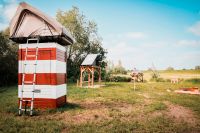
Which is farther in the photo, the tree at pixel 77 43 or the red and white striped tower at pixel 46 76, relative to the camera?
the tree at pixel 77 43

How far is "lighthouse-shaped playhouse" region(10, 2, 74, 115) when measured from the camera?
993 cm

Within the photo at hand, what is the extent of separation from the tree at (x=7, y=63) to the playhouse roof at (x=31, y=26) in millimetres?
20429

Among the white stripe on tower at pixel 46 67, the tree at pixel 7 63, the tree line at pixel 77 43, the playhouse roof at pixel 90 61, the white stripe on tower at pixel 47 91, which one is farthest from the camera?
the tree line at pixel 77 43

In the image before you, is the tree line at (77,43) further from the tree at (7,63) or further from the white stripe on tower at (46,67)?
the white stripe on tower at (46,67)

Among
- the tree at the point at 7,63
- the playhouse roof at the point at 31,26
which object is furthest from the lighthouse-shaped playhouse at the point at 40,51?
the tree at the point at 7,63

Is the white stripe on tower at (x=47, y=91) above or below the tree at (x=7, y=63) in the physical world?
below

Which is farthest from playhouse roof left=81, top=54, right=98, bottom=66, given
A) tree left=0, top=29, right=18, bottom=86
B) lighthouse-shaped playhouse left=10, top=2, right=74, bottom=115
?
lighthouse-shaped playhouse left=10, top=2, right=74, bottom=115

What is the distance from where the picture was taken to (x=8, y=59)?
2922cm

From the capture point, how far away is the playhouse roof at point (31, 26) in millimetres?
9953

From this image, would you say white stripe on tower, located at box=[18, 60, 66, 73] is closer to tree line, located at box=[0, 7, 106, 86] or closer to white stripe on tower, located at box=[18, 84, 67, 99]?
white stripe on tower, located at box=[18, 84, 67, 99]

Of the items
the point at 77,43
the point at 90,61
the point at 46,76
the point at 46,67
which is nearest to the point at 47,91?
the point at 46,76

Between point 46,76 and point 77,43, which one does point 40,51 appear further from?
point 77,43

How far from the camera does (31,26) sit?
10.2 meters

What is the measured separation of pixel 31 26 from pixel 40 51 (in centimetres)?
142
